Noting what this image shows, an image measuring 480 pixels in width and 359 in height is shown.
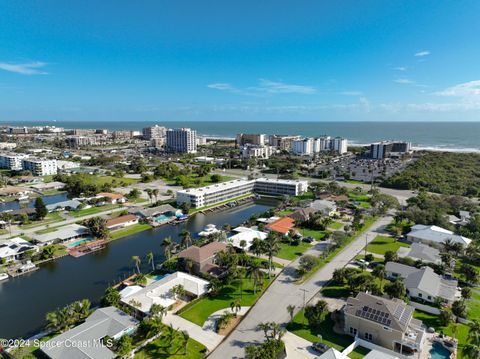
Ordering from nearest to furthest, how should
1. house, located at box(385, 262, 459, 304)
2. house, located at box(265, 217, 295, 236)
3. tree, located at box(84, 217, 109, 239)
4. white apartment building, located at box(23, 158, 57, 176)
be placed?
house, located at box(385, 262, 459, 304)
tree, located at box(84, 217, 109, 239)
house, located at box(265, 217, 295, 236)
white apartment building, located at box(23, 158, 57, 176)

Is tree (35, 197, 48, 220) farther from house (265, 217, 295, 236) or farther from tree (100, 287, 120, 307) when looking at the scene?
house (265, 217, 295, 236)

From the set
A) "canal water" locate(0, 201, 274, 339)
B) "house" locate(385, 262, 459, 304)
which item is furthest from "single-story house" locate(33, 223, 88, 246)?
"house" locate(385, 262, 459, 304)

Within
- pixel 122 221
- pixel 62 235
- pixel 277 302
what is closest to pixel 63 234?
pixel 62 235

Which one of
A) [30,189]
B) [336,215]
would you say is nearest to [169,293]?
[336,215]

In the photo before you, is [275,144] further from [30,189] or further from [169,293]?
[169,293]

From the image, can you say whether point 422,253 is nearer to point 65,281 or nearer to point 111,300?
point 111,300
